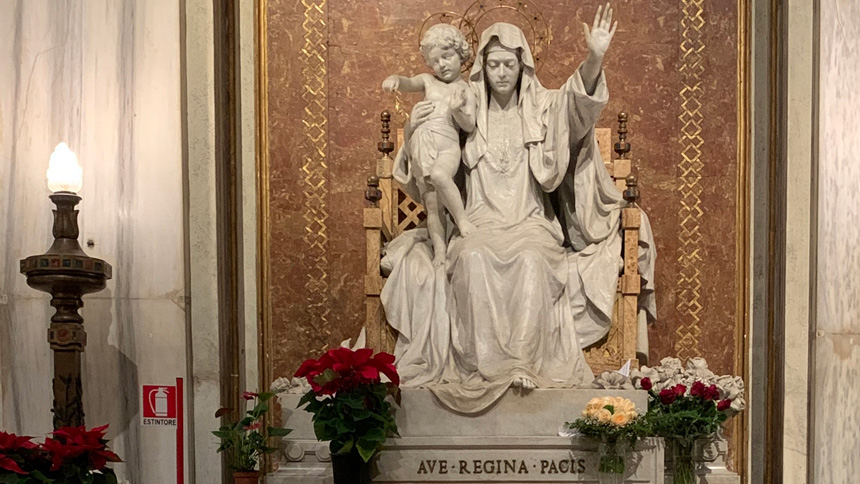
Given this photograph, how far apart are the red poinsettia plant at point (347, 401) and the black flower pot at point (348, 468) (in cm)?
4

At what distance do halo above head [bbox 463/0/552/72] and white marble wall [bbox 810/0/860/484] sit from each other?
1.69 metres

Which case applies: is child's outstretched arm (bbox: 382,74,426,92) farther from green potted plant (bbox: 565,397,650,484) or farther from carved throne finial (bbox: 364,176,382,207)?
green potted plant (bbox: 565,397,650,484)

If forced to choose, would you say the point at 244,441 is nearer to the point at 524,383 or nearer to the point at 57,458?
the point at 524,383

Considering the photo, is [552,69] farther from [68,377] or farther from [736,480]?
[68,377]

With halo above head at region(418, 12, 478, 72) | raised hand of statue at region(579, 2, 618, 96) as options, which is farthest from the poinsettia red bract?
halo above head at region(418, 12, 478, 72)

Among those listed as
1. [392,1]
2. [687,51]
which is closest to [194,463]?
[392,1]

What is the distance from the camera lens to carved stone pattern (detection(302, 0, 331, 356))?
7.81 m

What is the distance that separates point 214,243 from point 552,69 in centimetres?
223

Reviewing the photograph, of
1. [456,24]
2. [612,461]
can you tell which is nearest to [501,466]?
[612,461]

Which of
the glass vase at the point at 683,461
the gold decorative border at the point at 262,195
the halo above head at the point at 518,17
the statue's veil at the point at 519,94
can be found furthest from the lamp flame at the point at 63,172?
the glass vase at the point at 683,461

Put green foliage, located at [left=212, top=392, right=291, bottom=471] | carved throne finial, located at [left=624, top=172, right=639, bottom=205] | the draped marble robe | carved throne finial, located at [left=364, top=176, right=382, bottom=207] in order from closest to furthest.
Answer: green foliage, located at [left=212, top=392, right=291, bottom=471] → the draped marble robe → carved throne finial, located at [left=624, top=172, right=639, bottom=205] → carved throne finial, located at [left=364, top=176, right=382, bottom=207]

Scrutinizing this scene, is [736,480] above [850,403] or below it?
below

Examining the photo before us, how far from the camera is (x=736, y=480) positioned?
7.20 m

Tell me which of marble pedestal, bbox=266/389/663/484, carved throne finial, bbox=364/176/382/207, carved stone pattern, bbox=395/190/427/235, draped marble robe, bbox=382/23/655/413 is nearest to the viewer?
marble pedestal, bbox=266/389/663/484
